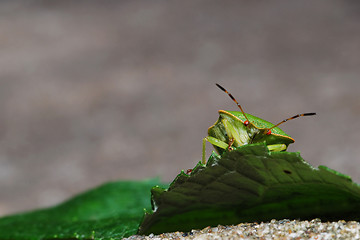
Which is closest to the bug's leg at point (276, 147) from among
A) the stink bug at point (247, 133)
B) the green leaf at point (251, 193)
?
the stink bug at point (247, 133)

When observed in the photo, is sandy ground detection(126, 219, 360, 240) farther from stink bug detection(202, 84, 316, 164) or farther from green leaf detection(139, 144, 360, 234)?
stink bug detection(202, 84, 316, 164)

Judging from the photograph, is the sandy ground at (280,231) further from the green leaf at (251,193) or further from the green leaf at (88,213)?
the green leaf at (88,213)

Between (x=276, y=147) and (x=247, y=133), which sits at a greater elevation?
(x=247, y=133)

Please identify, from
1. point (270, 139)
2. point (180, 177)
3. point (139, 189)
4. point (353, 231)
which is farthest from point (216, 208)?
point (139, 189)

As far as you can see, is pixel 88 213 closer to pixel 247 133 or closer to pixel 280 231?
pixel 247 133

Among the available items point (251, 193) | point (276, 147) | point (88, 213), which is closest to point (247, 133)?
point (276, 147)

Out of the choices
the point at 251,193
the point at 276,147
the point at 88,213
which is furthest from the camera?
the point at 88,213
